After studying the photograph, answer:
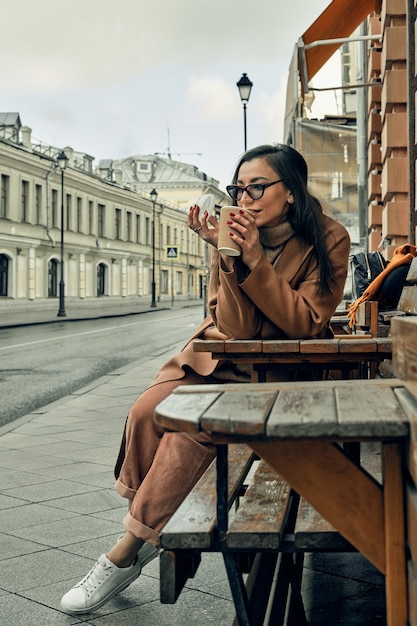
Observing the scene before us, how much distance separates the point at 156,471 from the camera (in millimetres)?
2490

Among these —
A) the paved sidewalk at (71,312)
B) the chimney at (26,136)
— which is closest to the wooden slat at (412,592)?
the paved sidewalk at (71,312)

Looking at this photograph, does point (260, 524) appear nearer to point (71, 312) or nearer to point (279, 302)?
point (279, 302)

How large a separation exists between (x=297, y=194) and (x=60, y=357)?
1211cm

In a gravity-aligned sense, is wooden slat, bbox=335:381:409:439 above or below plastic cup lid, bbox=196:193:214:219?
below

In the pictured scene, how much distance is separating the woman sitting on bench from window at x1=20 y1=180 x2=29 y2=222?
1646 inches

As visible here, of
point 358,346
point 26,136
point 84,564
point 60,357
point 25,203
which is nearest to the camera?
point 358,346

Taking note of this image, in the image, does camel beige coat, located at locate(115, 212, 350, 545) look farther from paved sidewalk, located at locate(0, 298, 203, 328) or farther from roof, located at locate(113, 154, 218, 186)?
roof, located at locate(113, 154, 218, 186)

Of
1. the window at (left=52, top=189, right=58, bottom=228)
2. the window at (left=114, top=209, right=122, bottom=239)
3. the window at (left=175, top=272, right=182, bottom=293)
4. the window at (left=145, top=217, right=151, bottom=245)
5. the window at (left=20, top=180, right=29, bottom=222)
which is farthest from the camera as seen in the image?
the window at (left=175, top=272, right=182, bottom=293)

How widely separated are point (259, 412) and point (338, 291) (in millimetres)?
1477

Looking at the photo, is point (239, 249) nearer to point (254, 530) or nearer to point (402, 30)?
point (254, 530)

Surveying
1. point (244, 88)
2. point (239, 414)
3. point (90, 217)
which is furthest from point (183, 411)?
point (90, 217)

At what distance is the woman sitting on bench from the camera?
249 cm

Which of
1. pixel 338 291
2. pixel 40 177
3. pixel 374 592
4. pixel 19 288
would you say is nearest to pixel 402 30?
pixel 338 291

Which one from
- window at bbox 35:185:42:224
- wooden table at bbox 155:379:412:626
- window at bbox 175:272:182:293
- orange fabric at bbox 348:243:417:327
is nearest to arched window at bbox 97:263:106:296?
window at bbox 35:185:42:224
